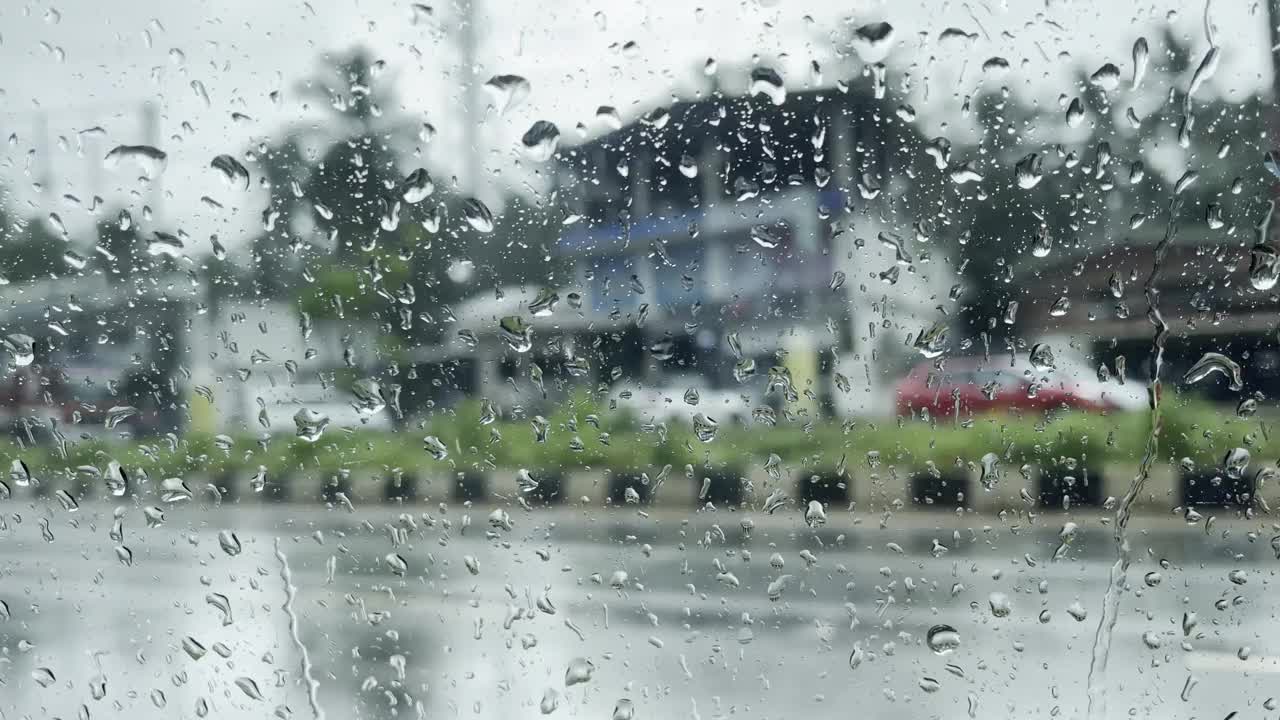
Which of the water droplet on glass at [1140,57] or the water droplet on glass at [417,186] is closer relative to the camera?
the water droplet on glass at [1140,57]

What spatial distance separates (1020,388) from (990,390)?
0.05 metres

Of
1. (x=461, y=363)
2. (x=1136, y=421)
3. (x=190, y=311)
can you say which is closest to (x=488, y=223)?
(x=461, y=363)

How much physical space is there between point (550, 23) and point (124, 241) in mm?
879

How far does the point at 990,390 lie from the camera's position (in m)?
1.74

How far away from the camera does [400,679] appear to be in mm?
1864

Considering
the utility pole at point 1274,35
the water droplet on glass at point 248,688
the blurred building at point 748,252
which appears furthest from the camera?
the water droplet on glass at point 248,688

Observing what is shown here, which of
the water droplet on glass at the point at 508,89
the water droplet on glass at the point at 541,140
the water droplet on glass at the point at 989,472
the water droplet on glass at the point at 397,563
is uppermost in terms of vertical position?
the water droplet on glass at the point at 508,89

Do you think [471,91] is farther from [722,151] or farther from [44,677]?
[44,677]

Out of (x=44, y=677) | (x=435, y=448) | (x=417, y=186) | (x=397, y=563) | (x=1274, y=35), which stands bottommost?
(x=44, y=677)

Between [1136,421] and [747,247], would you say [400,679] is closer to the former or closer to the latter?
[747,247]

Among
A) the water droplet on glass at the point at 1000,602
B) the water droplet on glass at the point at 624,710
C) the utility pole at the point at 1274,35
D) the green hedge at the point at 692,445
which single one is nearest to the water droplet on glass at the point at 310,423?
the green hedge at the point at 692,445

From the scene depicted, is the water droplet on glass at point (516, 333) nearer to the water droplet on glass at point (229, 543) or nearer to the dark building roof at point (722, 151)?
the dark building roof at point (722, 151)

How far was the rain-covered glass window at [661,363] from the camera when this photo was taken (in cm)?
172

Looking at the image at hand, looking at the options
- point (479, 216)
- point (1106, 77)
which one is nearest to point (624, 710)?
point (479, 216)
